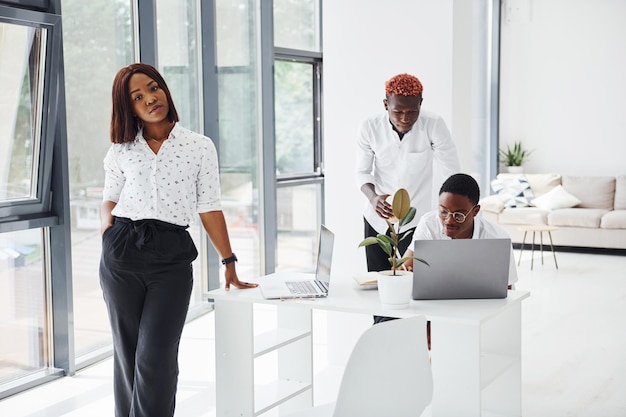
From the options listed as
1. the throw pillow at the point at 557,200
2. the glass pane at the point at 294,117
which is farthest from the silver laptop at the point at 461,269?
the throw pillow at the point at 557,200

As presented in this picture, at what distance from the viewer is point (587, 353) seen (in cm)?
479

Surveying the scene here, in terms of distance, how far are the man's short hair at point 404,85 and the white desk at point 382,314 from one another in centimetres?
98

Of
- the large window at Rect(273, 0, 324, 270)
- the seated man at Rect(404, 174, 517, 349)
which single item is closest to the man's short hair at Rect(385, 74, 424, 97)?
the seated man at Rect(404, 174, 517, 349)

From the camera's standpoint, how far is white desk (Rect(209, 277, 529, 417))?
8.82 ft

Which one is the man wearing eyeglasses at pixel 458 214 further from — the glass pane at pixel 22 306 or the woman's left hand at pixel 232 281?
the glass pane at pixel 22 306

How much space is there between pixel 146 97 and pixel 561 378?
276cm

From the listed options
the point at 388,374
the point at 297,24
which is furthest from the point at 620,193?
the point at 388,374

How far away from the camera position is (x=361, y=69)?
14.5 ft

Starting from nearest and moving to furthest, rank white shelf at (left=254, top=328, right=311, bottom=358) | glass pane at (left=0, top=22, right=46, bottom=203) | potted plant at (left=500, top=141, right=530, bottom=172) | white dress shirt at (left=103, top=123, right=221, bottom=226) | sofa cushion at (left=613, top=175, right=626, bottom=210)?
white dress shirt at (left=103, top=123, right=221, bottom=226)
white shelf at (left=254, top=328, right=311, bottom=358)
glass pane at (left=0, top=22, right=46, bottom=203)
sofa cushion at (left=613, top=175, right=626, bottom=210)
potted plant at (left=500, top=141, right=530, bottom=172)

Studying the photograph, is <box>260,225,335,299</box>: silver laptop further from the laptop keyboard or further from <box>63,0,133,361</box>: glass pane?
<box>63,0,133,361</box>: glass pane

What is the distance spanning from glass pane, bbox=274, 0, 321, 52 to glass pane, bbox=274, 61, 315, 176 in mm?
192

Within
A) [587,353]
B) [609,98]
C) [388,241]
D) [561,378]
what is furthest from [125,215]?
[609,98]

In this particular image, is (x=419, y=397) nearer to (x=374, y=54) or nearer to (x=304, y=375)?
(x=304, y=375)

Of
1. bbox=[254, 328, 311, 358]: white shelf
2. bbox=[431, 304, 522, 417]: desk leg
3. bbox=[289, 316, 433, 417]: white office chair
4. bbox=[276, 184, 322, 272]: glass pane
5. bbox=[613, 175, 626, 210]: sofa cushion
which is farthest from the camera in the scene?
bbox=[613, 175, 626, 210]: sofa cushion
